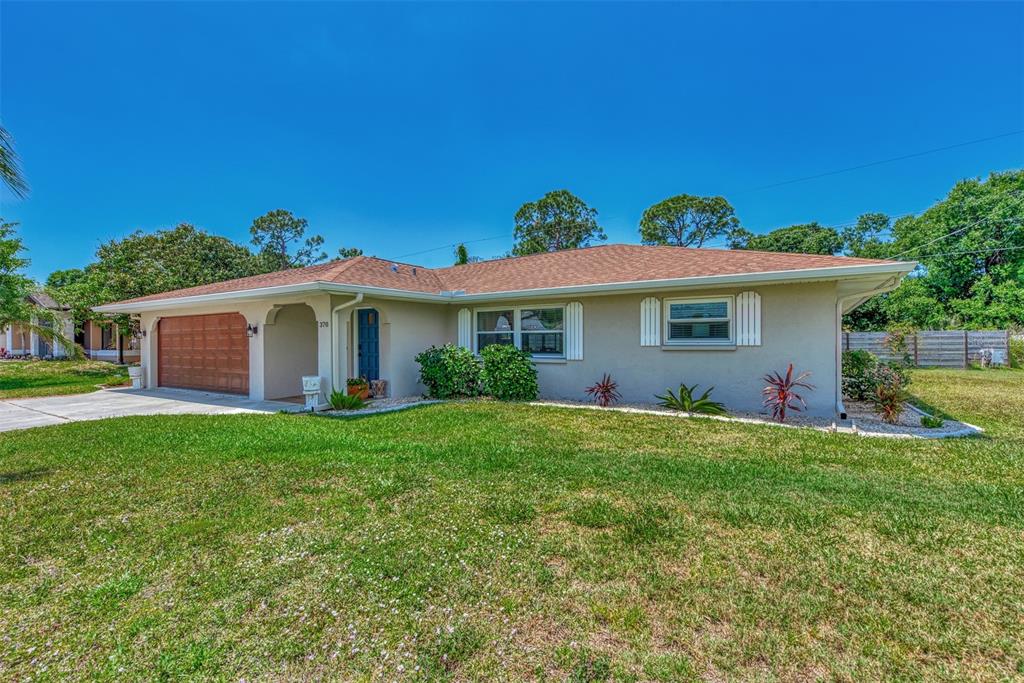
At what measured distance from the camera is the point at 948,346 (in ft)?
59.6

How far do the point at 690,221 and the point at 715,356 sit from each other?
1169 inches

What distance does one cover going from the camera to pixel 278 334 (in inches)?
460

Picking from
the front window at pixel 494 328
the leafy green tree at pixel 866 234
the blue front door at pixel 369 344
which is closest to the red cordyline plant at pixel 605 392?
the front window at pixel 494 328

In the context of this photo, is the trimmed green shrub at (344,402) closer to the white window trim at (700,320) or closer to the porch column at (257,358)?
the porch column at (257,358)

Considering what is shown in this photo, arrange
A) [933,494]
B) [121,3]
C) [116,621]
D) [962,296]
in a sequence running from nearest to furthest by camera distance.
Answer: [116,621]
[933,494]
[121,3]
[962,296]

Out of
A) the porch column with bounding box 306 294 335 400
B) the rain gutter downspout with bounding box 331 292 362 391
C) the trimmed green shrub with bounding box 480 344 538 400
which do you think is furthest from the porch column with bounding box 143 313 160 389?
the trimmed green shrub with bounding box 480 344 538 400

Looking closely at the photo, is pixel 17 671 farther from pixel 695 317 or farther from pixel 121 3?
pixel 121 3

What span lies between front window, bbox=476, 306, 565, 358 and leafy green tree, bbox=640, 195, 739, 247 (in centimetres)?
2701


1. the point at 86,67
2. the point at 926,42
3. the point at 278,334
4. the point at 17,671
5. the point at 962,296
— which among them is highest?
the point at 926,42

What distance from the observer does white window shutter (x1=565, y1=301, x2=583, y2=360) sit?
34.3 ft

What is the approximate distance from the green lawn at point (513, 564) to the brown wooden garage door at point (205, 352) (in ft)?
21.1

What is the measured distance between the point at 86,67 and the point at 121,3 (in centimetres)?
274

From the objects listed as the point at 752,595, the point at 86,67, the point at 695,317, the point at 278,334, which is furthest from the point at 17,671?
the point at 86,67

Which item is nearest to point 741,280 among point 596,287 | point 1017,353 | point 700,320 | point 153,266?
point 700,320
